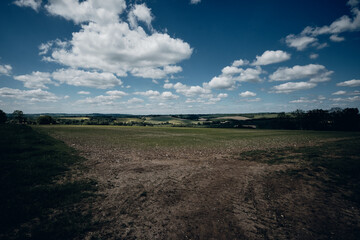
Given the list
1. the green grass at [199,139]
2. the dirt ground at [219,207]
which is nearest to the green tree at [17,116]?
the green grass at [199,139]

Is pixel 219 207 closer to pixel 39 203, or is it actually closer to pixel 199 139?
pixel 39 203

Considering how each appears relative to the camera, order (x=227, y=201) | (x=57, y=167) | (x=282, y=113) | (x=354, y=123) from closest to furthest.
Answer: (x=227, y=201) < (x=57, y=167) < (x=354, y=123) < (x=282, y=113)

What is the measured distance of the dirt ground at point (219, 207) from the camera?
6234mm

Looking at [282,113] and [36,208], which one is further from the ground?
[282,113]

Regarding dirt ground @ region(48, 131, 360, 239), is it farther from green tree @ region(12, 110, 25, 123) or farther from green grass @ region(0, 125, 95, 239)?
green tree @ region(12, 110, 25, 123)

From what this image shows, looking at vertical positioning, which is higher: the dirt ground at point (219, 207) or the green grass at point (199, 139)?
the dirt ground at point (219, 207)

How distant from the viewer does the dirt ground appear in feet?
20.5

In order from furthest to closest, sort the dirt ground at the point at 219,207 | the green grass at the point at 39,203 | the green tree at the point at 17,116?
the green tree at the point at 17,116 < the dirt ground at the point at 219,207 < the green grass at the point at 39,203

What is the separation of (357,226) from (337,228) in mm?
994

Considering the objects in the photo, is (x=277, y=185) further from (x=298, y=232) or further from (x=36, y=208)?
(x=36, y=208)

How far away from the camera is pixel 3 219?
20.4 feet

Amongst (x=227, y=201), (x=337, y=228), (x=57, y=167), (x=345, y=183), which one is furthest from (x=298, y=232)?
(x=57, y=167)

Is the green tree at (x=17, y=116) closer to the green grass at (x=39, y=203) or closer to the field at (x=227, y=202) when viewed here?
the green grass at (x=39, y=203)

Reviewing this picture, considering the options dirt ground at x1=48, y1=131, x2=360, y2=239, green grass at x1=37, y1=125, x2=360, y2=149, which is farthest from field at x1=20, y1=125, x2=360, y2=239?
green grass at x1=37, y1=125, x2=360, y2=149
